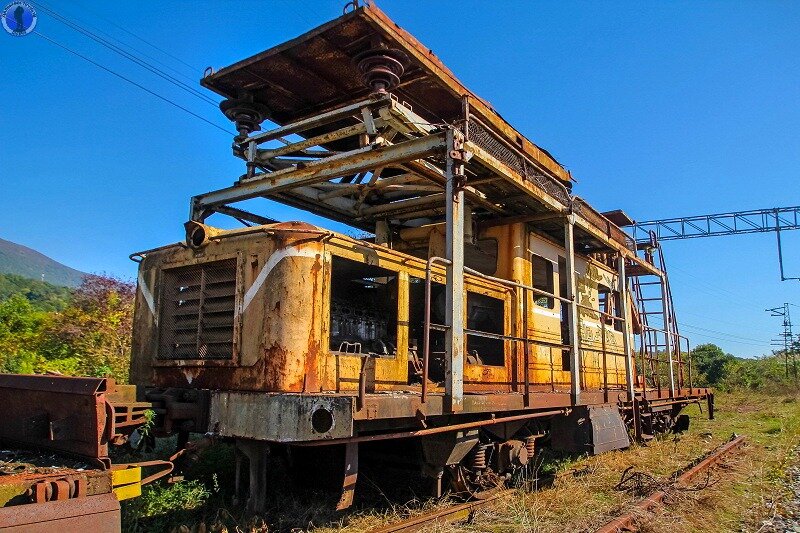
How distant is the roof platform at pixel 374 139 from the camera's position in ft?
17.7

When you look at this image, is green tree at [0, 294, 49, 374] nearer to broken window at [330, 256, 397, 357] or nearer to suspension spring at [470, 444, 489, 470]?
broken window at [330, 256, 397, 357]

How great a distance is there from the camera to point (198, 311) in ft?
17.2

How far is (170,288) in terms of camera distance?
5512 millimetres

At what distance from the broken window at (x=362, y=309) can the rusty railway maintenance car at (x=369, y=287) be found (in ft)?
0.07

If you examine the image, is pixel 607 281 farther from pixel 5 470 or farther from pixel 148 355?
pixel 5 470

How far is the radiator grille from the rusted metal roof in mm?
2174

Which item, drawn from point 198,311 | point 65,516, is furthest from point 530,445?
point 65,516

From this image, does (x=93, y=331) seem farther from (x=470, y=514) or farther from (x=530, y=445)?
(x=470, y=514)

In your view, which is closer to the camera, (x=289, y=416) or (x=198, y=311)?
(x=289, y=416)

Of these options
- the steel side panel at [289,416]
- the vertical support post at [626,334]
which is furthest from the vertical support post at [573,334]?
the steel side panel at [289,416]

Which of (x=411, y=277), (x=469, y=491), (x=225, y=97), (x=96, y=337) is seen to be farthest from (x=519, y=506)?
(x=96, y=337)

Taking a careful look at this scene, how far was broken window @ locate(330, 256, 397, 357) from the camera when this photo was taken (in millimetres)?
5543

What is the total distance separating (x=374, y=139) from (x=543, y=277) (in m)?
4.09

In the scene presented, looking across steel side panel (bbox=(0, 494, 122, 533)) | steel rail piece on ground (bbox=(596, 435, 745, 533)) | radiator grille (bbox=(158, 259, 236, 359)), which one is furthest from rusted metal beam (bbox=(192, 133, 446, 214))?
steel rail piece on ground (bbox=(596, 435, 745, 533))
